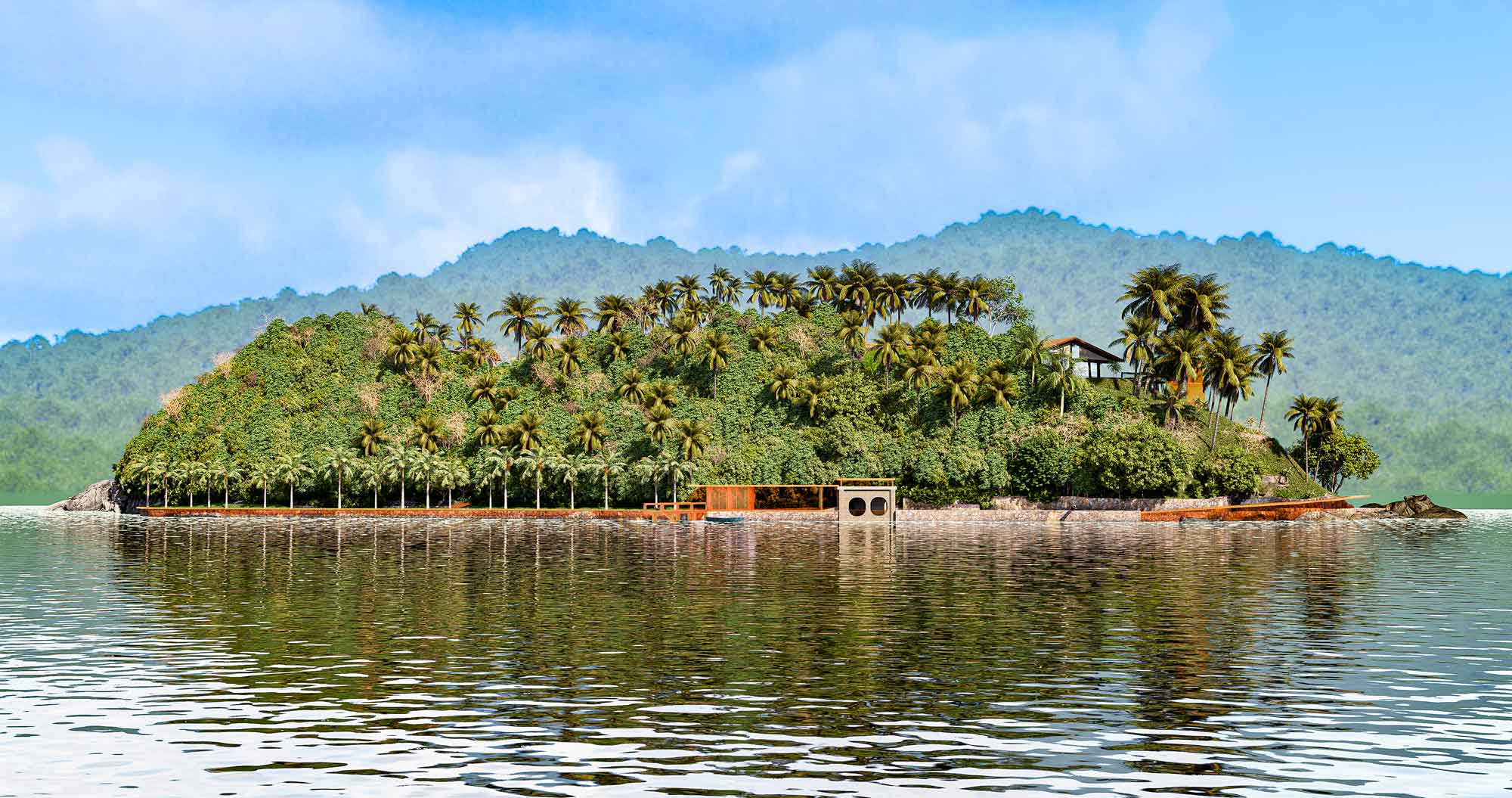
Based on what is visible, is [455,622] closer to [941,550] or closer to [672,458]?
[941,550]

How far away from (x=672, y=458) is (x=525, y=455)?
21.2 metres

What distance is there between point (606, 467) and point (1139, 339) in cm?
7502

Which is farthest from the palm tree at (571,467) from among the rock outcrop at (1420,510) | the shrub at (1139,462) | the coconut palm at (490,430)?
the rock outcrop at (1420,510)

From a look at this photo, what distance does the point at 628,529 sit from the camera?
12281 cm

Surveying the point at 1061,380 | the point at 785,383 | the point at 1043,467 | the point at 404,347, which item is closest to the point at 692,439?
the point at 785,383

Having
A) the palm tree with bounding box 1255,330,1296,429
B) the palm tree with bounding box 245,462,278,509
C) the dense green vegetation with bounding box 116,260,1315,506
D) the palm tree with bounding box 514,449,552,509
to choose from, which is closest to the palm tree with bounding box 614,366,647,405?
the dense green vegetation with bounding box 116,260,1315,506

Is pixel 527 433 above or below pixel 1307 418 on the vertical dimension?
below

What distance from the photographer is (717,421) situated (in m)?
180

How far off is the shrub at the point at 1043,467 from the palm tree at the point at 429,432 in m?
81.5

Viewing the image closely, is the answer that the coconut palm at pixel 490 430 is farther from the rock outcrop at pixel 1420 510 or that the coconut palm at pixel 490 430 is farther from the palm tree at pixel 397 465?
the rock outcrop at pixel 1420 510

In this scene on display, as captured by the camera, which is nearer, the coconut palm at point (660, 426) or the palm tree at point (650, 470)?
the palm tree at point (650, 470)

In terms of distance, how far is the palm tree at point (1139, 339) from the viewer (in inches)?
6437

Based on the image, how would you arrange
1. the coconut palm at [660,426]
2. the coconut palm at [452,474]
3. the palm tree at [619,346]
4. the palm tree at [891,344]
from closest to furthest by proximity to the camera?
the coconut palm at [452,474] < the coconut palm at [660,426] < the palm tree at [891,344] < the palm tree at [619,346]

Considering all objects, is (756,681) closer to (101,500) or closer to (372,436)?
(372,436)
